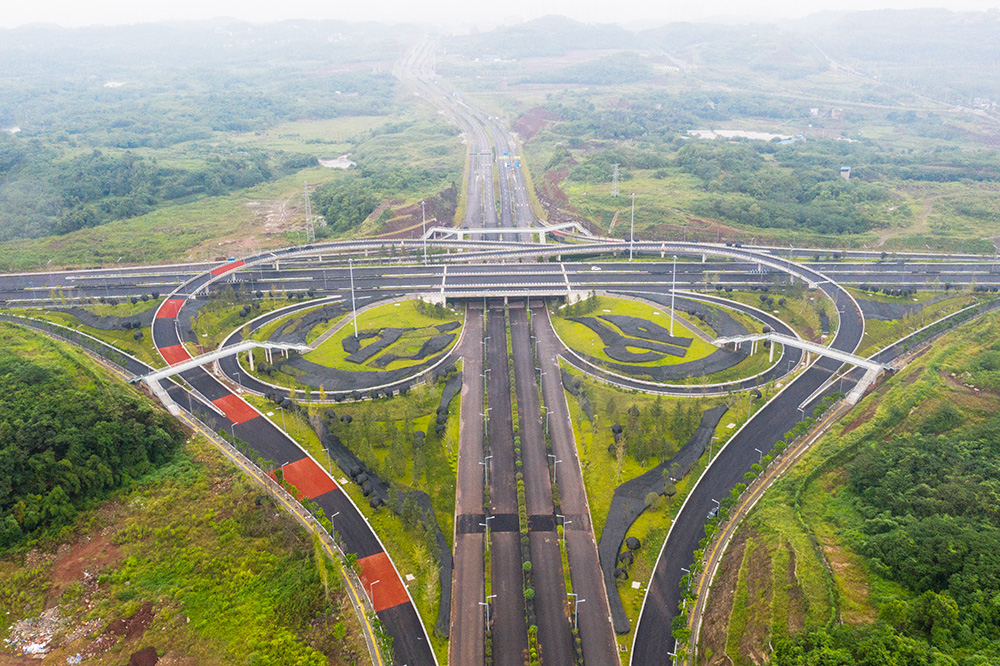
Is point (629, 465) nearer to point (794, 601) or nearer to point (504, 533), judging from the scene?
point (504, 533)

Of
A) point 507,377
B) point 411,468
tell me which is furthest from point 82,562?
point 507,377

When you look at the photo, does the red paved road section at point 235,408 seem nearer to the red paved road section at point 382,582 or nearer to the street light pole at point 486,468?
the street light pole at point 486,468

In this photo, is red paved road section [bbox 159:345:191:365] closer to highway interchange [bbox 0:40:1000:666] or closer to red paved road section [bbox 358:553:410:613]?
highway interchange [bbox 0:40:1000:666]

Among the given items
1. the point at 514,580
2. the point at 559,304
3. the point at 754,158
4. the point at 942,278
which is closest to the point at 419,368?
the point at 559,304

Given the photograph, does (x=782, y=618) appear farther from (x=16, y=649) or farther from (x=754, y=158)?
(x=754, y=158)

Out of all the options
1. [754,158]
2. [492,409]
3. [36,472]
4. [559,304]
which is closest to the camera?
[36,472]

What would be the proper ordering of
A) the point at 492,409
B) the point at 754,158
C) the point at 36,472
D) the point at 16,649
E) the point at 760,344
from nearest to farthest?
the point at 16,649, the point at 36,472, the point at 492,409, the point at 760,344, the point at 754,158
